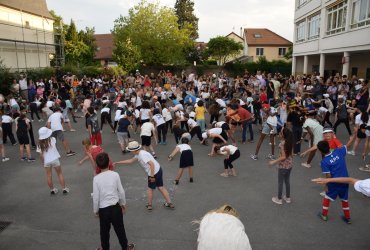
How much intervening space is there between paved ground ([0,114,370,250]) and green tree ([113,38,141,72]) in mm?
27952

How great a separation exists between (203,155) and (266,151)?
221 centimetres

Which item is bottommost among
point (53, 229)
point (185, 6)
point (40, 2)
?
point (53, 229)

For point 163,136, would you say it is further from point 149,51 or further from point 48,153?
point 149,51

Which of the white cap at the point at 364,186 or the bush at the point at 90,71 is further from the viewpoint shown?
the bush at the point at 90,71

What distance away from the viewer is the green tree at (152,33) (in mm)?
39188

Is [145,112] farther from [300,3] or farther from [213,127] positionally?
[300,3]

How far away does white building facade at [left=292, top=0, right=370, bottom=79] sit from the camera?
17.6 metres

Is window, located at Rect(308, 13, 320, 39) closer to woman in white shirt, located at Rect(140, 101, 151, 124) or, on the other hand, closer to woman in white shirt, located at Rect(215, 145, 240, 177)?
woman in white shirt, located at Rect(140, 101, 151, 124)

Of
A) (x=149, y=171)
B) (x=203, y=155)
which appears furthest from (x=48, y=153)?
(x=203, y=155)

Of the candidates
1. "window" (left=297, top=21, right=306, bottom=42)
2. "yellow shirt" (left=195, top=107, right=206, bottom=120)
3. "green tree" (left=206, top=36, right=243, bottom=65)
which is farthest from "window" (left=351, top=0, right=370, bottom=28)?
"green tree" (left=206, top=36, right=243, bottom=65)

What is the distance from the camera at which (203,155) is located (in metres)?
10.1

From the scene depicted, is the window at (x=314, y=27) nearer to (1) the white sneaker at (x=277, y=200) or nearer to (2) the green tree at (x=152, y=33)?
(2) the green tree at (x=152, y=33)

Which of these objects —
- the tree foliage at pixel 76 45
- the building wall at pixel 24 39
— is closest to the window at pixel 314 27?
the building wall at pixel 24 39

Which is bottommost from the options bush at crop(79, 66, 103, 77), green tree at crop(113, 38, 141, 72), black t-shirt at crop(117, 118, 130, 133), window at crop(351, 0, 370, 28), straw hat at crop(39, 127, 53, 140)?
black t-shirt at crop(117, 118, 130, 133)
